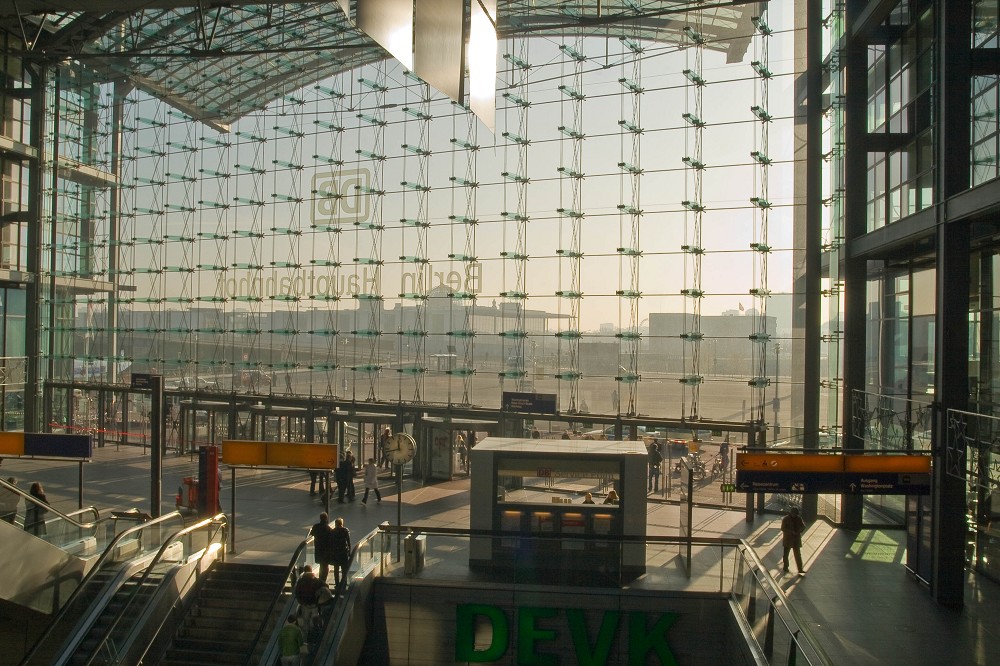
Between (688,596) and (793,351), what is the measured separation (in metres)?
7.34

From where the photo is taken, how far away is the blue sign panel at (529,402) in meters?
14.5

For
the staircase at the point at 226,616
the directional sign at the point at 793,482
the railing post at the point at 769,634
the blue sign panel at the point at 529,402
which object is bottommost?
the staircase at the point at 226,616

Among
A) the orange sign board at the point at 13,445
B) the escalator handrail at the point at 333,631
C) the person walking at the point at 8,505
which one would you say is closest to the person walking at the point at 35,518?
the person walking at the point at 8,505

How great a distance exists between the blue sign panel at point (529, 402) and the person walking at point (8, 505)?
27.0ft

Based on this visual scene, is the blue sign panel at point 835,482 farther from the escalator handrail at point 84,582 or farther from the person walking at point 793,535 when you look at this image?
the escalator handrail at point 84,582

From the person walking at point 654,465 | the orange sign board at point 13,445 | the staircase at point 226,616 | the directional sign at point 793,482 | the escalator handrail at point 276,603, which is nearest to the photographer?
the escalator handrail at point 276,603

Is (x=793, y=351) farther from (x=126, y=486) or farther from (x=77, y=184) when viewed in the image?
(x=77, y=184)

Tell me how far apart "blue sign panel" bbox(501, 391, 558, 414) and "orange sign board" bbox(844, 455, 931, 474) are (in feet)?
20.0

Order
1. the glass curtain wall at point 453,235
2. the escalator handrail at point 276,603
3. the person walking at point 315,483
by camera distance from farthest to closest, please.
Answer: the glass curtain wall at point 453,235 < the person walking at point 315,483 < the escalator handrail at point 276,603

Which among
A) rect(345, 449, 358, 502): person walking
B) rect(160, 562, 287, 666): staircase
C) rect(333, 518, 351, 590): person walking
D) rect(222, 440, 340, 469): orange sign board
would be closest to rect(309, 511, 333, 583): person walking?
rect(333, 518, 351, 590): person walking

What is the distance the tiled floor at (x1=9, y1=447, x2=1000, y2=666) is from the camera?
7680mm

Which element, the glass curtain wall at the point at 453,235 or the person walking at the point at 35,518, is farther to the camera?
the glass curtain wall at the point at 453,235

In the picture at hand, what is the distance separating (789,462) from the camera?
9.64 metres

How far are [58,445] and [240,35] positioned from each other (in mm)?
9776
